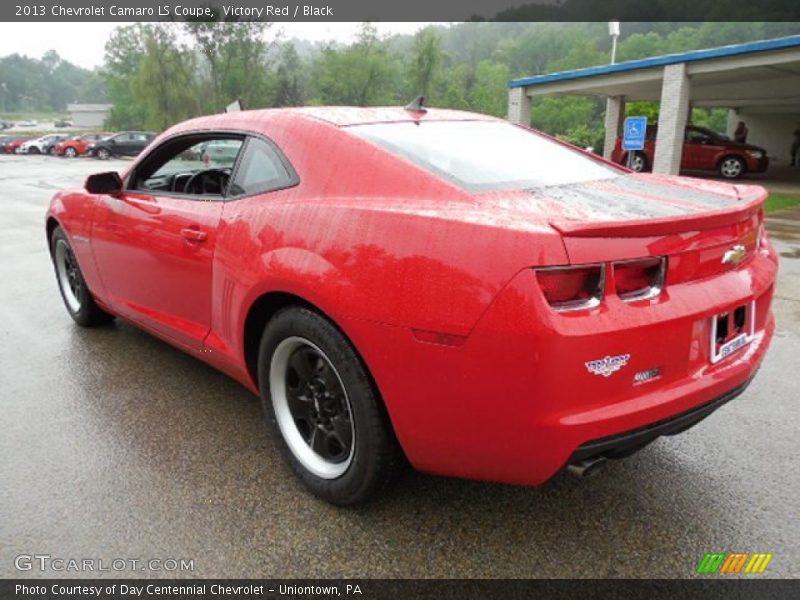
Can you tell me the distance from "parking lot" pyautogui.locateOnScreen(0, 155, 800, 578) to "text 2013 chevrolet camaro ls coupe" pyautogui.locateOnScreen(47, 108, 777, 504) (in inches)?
9.9

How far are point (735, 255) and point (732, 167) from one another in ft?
61.3

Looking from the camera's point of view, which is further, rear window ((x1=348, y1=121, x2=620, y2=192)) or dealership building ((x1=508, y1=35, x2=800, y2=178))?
dealership building ((x1=508, y1=35, x2=800, y2=178))

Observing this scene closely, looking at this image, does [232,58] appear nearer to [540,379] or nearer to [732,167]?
[732,167]

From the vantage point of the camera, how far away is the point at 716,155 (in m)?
18.4

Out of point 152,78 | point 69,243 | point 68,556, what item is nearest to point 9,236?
point 69,243

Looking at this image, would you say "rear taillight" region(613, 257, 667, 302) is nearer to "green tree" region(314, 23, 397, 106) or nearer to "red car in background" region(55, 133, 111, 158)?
"red car in background" region(55, 133, 111, 158)

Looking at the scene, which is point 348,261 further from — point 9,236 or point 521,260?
point 9,236

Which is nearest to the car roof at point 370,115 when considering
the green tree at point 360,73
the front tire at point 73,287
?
the front tire at point 73,287

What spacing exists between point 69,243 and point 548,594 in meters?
3.88

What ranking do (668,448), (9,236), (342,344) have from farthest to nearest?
(9,236)
(668,448)
(342,344)

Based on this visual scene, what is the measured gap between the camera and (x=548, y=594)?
6.49 feet

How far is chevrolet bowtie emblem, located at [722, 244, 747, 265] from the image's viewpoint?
6.95 feet

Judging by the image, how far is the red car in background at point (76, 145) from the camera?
3741cm

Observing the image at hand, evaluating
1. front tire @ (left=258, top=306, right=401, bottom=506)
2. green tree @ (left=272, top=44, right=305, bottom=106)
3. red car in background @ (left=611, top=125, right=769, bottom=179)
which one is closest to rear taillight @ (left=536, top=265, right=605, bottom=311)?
front tire @ (left=258, top=306, right=401, bottom=506)
